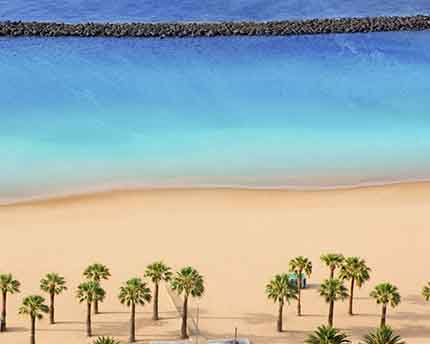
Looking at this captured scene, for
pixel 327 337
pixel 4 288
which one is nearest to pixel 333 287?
pixel 327 337

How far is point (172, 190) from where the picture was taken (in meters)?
59.5

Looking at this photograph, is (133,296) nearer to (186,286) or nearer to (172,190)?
(186,286)

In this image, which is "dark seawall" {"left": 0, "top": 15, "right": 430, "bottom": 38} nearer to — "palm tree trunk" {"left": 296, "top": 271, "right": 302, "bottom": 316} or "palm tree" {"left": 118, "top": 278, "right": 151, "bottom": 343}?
"palm tree trunk" {"left": 296, "top": 271, "right": 302, "bottom": 316}

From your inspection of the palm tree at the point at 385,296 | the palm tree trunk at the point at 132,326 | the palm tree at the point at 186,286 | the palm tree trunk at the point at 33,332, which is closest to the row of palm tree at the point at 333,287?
the palm tree at the point at 385,296

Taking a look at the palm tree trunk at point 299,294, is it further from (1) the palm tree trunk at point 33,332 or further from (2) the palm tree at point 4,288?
(2) the palm tree at point 4,288

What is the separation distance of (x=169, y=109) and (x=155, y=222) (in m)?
17.9

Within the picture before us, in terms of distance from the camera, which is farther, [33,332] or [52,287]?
[52,287]

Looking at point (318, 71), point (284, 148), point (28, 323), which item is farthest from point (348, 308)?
point (318, 71)

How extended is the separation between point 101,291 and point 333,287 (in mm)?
10940

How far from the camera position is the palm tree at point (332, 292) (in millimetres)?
43000

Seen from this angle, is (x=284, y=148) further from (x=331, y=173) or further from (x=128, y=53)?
(x=128, y=53)

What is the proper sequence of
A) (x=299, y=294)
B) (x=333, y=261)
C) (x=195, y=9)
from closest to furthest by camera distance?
(x=299, y=294) < (x=333, y=261) < (x=195, y=9)

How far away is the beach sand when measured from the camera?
4434 centimetres

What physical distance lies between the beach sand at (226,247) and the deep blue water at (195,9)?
119ft
